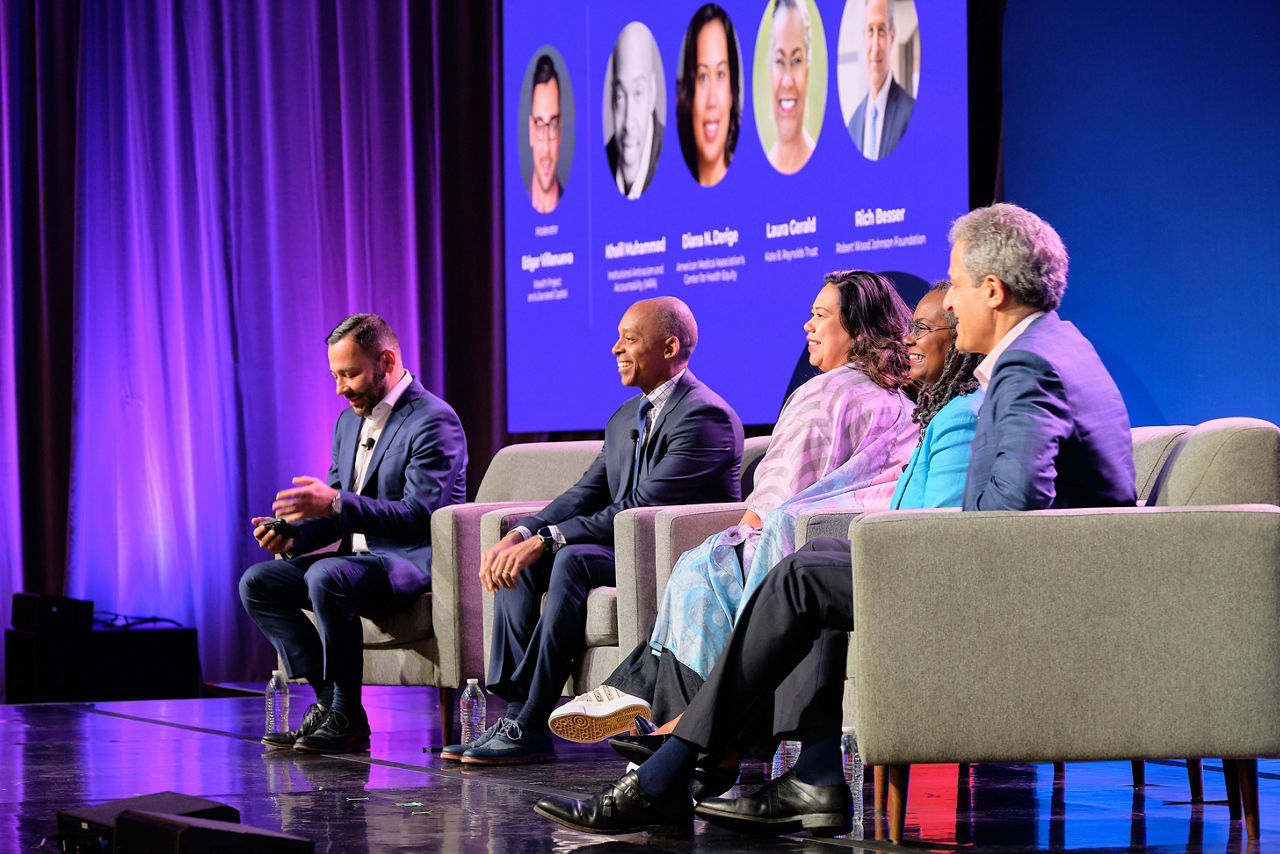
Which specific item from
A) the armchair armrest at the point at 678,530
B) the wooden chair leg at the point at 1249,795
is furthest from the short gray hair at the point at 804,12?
the wooden chair leg at the point at 1249,795

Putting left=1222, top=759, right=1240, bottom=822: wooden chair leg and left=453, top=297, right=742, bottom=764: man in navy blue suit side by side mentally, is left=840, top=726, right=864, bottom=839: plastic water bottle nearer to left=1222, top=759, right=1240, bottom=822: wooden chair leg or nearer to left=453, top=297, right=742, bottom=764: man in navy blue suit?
left=1222, top=759, right=1240, bottom=822: wooden chair leg

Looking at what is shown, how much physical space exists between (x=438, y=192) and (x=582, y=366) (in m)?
1.43

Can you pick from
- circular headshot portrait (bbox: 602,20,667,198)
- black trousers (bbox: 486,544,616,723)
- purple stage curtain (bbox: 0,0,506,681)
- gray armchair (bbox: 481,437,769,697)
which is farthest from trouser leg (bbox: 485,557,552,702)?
purple stage curtain (bbox: 0,0,506,681)

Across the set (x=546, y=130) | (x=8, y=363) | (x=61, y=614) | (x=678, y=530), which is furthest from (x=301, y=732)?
(x=8, y=363)

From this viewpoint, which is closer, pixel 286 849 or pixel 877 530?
pixel 286 849

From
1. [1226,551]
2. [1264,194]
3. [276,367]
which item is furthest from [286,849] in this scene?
[276,367]

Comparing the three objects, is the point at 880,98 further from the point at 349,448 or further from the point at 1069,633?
the point at 1069,633

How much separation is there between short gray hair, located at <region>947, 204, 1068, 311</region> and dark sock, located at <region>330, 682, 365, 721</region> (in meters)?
2.16

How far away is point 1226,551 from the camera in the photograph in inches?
104

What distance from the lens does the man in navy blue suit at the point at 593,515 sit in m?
3.91

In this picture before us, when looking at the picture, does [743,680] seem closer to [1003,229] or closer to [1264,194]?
[1003,229]

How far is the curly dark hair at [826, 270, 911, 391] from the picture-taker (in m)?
3.71

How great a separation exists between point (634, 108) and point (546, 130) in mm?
509

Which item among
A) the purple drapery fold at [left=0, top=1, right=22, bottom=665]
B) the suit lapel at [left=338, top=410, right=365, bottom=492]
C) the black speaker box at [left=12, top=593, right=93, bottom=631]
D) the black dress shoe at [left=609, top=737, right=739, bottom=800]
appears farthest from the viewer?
the purple drapery fold at [left=0, top=1, right=22, bottom=665]
